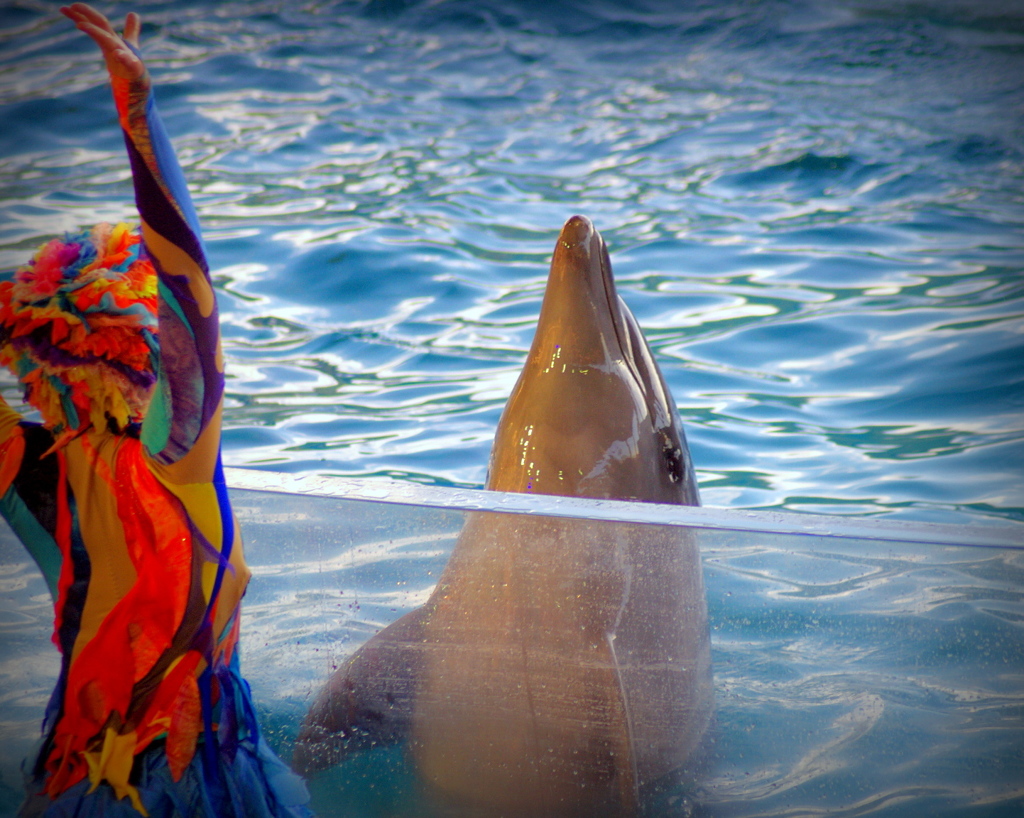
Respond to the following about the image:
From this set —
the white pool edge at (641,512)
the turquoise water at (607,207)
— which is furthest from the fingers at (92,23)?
the turquoise water at (607,207)

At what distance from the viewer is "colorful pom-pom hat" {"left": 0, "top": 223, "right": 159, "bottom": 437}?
1.77 m

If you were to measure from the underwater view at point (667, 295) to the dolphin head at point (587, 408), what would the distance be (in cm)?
45

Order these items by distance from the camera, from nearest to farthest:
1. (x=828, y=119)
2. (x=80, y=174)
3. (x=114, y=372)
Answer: (x=114, y=372)
(x=80, y=174)
(x=828, y=119)

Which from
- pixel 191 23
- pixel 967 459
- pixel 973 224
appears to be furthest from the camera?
pixel 191 23

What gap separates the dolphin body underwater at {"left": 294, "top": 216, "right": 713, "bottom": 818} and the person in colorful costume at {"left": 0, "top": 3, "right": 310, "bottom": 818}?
431 millimetres

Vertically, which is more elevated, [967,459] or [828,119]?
[828,119]

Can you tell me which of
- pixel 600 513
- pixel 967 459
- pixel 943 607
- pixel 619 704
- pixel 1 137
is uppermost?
pixel 1 137

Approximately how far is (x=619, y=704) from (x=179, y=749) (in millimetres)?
855

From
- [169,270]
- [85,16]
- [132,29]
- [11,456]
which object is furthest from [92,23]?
[11,456]

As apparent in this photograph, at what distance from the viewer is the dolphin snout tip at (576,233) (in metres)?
2.67

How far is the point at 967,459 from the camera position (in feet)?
17.9

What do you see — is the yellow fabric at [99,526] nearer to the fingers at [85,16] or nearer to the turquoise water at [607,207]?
the fingers at [85,16]

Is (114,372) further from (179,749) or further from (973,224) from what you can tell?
(973,224)

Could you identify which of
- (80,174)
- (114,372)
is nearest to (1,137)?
(80,174)
